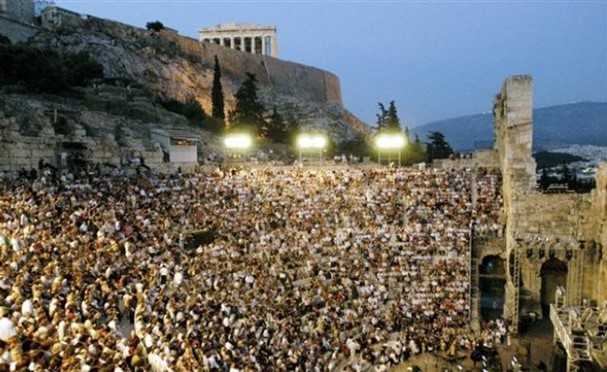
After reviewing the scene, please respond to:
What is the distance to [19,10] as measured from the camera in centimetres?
5597

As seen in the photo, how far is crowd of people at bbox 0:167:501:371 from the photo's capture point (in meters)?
14.4

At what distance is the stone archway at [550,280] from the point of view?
27.0m

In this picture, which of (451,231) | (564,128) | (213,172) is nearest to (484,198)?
(451,231)

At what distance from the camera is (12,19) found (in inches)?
2057

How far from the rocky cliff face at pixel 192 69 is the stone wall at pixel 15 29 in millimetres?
808

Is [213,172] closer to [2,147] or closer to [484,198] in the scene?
[2,147]

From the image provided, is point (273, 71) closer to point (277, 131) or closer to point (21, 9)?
point (277, 131)

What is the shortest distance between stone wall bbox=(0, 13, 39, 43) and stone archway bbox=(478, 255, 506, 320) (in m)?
41.9

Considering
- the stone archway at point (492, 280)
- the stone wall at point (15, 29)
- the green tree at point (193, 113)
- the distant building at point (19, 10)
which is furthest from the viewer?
the green tree at point (193, 113)

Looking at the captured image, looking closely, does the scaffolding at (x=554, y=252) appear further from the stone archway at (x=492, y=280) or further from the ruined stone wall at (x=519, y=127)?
the ruined stone wall at (x=519, y=127)

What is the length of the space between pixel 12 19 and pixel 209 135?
66.8 ft

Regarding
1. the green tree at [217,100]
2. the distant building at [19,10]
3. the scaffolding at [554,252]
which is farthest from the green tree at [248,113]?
the scaffolding at [554,252]

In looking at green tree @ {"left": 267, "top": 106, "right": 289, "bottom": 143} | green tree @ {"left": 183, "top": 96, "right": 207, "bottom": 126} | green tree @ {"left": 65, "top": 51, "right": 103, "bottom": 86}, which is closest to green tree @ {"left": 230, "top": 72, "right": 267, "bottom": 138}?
green tree @ {"left": 267, "top": 106, "right": 289, "bottom": 143}

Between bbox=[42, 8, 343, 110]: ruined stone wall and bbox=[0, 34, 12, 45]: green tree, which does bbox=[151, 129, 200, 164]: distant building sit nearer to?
bbox=[0, 34, 12, 45]: green tree
